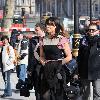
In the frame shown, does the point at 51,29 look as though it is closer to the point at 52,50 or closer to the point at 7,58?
the point at 52,50

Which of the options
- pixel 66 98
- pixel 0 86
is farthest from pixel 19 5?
pixel 66 98

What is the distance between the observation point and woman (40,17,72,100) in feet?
21.3

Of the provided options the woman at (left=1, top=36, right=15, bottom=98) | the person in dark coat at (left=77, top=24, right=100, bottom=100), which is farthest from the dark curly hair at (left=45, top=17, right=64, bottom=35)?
the woman at (left=1, top=36, right=15, bottom=98)

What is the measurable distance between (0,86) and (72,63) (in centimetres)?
517

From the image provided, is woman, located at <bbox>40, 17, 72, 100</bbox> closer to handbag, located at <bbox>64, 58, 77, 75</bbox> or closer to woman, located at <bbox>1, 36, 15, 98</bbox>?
handbag, located at <bbox>64, 58, 77, 75</bbox>

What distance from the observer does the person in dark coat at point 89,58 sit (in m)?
8.13

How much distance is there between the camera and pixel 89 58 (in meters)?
8.12

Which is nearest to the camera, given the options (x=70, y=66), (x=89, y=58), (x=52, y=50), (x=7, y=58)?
(x=52, y=50)

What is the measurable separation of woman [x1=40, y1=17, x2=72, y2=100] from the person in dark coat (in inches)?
63.2

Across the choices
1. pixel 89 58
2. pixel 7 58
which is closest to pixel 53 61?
pixel 89 58

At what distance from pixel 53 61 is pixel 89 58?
1.74 metres

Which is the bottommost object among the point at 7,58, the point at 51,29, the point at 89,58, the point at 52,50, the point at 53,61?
the point at 7,58

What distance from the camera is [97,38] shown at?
8.15 m

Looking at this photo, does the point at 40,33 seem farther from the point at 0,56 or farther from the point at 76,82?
the point at 0,56
